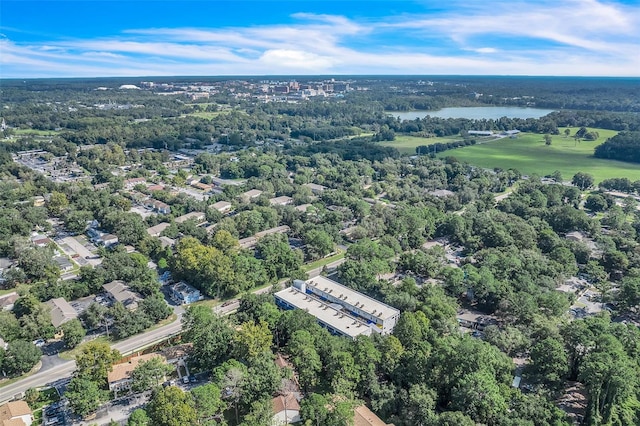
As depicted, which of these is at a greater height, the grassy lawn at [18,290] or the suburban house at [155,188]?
the suburban house at [155,188]

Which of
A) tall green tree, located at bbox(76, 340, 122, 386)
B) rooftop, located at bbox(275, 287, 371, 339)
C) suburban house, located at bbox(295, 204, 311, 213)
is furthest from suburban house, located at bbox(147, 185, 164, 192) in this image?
tall green tree, located at bbox(76, 340, 122, 386)

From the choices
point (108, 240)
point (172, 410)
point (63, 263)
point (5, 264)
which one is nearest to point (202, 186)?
Result: point (108, 240)

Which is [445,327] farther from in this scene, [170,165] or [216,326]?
[170,165]

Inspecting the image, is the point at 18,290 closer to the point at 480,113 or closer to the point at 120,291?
the point at 120,291

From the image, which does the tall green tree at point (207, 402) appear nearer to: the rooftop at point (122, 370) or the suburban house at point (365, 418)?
the rooftop at point (122, 370)

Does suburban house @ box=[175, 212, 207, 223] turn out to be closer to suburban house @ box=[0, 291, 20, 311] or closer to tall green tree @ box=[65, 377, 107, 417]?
suburban house @ box=[0, 291, 20, 311]

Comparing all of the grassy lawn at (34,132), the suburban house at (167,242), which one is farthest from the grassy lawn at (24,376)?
the grassy lawn at (34,132)
